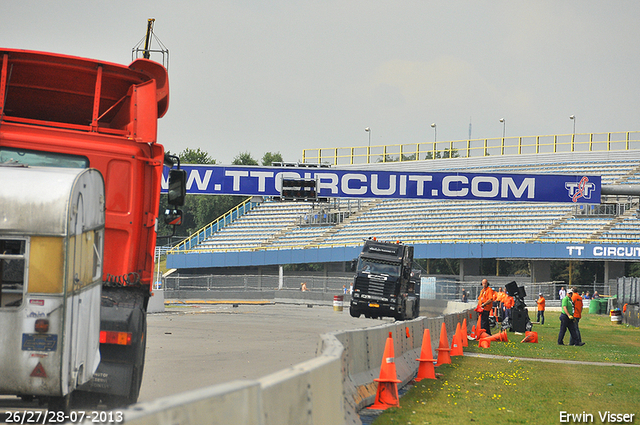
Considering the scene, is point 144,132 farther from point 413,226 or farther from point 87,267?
point 413,226

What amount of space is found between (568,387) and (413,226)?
48560 mm

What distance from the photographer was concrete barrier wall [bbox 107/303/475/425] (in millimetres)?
3900

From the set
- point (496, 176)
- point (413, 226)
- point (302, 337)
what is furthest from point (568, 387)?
point (413, 226)

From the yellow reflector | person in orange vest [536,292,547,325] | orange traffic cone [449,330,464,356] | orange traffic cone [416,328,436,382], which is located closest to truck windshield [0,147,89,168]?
the yellow reflector

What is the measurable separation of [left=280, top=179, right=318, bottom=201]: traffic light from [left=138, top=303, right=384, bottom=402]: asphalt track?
21.8 feet

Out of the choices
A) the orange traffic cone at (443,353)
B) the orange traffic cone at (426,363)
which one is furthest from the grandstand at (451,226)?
the orange traffic cone at (426,363)

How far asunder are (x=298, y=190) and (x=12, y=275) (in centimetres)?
2827

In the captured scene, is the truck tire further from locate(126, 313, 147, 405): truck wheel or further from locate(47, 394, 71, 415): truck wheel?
locate(47, 394, 71, 415): truck wheel

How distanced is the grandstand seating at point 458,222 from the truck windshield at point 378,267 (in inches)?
688

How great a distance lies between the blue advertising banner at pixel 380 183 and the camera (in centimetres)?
3525

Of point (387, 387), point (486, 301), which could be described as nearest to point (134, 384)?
point (387, 387)

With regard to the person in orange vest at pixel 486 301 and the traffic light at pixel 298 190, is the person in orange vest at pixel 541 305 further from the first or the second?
the traffic light at pixel 298 190

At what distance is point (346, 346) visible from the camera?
393 inches

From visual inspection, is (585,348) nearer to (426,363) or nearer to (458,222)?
(426,363)
